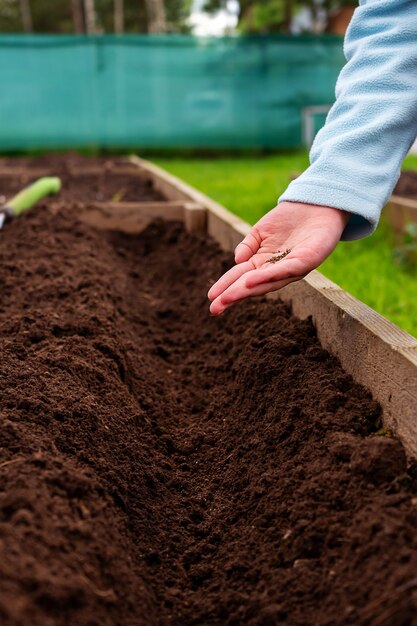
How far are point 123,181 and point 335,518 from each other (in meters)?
6.06

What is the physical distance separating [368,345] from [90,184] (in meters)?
5.40

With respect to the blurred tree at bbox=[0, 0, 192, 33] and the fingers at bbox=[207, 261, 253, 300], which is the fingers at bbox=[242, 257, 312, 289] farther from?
the blurred tree at bbox=[0, 0, 192, 33]

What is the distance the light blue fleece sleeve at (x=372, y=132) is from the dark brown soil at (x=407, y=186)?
15.0 ft

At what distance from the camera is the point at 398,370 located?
1.77 meters

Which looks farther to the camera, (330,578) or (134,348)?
(134,348)

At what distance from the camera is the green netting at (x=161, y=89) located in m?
12.9

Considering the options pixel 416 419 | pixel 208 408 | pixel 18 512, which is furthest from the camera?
pixel 208 408

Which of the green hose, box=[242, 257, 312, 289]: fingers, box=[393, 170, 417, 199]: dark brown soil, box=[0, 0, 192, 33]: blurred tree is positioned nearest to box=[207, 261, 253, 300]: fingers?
box=[242, 257, 312, 289]: fingers

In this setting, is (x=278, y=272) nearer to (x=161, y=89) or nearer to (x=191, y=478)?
(x=191, y=478)

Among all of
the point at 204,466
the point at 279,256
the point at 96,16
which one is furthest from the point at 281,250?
the point at 96,16

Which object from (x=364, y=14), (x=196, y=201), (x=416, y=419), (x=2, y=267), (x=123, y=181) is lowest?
(x=123, y=181)

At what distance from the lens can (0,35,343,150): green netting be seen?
510 inches

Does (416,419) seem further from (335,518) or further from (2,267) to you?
(2,267)

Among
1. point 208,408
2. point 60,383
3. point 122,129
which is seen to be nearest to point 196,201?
point 208,408
